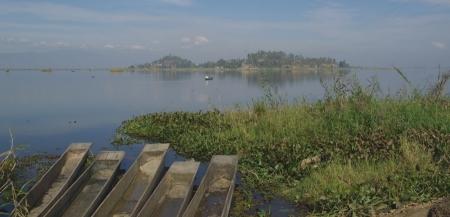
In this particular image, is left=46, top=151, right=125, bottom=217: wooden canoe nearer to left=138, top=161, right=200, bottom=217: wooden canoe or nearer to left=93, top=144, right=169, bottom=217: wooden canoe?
left=93, top=144, right=169, bottom=217: wooden canoe

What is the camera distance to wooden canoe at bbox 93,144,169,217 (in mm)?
6516

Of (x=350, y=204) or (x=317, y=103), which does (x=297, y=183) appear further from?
(x=317, y=103)

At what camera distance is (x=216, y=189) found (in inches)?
311

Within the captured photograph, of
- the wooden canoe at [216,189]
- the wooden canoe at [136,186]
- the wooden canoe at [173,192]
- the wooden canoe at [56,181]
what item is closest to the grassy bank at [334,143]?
the wooden canoe at [216,189]

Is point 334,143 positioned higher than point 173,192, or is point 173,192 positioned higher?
point 334,143

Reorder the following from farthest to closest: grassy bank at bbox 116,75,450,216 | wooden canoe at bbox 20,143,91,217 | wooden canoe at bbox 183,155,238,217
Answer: wooden canoe at bbox 183,155,238,217 → wooden canoe at bbox 20,143,91,217 → grassy bank at bbox 116,75,450,216

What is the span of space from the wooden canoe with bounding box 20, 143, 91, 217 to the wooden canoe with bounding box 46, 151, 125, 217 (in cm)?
14

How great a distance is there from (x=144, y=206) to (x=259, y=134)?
5455 millimetres

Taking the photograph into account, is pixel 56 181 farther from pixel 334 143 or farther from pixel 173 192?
pixel 334 143

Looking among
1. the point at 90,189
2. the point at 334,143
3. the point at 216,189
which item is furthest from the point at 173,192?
the point at 334,143

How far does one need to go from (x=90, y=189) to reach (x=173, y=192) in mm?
1448

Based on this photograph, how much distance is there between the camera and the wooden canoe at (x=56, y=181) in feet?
22.2

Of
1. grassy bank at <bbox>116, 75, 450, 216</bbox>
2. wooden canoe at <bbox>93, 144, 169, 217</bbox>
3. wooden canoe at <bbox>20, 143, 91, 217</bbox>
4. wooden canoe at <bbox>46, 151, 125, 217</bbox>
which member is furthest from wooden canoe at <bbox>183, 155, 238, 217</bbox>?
wooden canoe at <bbox>20, 143, 91, 217</bbox>

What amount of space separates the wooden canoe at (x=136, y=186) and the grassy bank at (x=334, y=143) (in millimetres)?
1636
